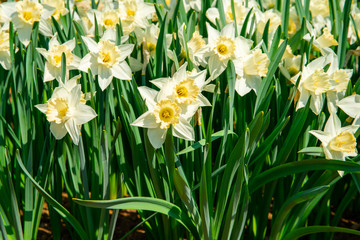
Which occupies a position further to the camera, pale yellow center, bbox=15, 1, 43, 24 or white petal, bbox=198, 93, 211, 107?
pale yellow center, bbox=15, 1, 43, 24

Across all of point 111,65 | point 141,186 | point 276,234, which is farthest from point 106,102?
point 276,234

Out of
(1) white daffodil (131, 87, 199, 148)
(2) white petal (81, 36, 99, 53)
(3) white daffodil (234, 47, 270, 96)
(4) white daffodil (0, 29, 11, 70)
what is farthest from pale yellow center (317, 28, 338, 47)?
(4) white daffodil (0, 29, 11, 70)

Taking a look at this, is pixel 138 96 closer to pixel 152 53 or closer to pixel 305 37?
pixel 152 53

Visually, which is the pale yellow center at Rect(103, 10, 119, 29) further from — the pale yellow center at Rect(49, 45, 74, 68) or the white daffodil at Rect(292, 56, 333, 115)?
the white daffodil at Rect(292, 56, 333, 115)

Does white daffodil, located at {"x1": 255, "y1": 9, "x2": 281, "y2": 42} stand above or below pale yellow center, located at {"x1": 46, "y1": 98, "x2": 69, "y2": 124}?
above

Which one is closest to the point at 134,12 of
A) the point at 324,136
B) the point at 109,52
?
the point at 109,52

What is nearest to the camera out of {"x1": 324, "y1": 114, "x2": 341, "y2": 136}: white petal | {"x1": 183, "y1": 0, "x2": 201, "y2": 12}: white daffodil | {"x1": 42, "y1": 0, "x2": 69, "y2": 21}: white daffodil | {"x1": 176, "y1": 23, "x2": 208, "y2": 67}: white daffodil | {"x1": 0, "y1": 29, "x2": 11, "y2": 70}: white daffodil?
{"x1": 324, "y1": 114, "x2": 341, "y2": 136}: white petal

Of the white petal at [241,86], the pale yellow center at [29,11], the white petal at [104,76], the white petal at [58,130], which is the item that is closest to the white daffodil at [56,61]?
the white petal at [104,76]
